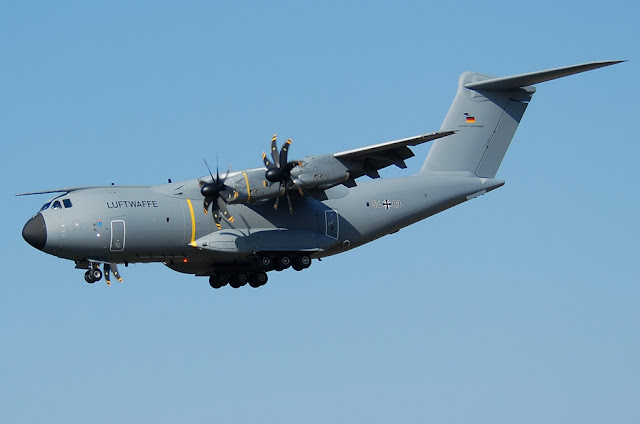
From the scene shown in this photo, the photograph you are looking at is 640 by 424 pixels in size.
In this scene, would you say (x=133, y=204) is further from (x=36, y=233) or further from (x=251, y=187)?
(x=251, y=187)

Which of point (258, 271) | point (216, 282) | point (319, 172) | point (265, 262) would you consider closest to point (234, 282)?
point (216, 282)

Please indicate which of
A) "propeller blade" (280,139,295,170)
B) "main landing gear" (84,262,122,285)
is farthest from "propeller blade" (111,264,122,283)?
"propeller blade" (280,139,295,170)

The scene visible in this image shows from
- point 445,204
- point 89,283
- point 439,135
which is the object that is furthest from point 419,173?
point 89,283

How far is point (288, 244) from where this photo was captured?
76.6 feet

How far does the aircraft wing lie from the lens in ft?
73.2

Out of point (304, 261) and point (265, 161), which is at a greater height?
point (265, 161)

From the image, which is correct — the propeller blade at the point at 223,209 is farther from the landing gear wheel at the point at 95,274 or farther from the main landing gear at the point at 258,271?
the landing gear wheel at the point at 95,274

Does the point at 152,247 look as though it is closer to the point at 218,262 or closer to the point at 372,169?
the point at 218,262

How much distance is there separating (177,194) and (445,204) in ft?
19.5

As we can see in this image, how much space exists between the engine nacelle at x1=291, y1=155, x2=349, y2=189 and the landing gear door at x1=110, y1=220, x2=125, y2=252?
338cm

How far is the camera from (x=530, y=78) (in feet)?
81.6

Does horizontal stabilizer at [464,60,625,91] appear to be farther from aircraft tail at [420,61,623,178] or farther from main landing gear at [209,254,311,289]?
main landing gear at [209,254,311,289]

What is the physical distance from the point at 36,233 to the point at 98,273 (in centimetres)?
146

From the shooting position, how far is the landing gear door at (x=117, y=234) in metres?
22.0
